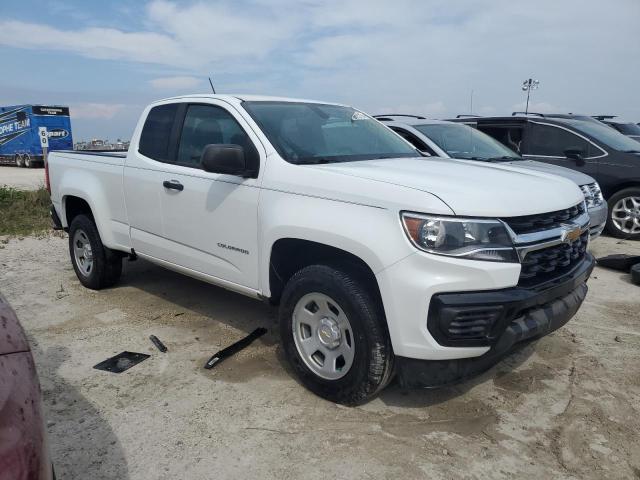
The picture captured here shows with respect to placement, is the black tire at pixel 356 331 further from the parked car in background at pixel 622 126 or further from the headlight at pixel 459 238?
the parked car in background at pixel 622 126

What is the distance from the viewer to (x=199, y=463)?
8.80 ft

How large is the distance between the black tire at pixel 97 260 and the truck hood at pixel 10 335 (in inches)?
139

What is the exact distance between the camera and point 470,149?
7094mm

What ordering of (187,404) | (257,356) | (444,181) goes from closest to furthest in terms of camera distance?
(444,181) < (187,404) < (257,356)

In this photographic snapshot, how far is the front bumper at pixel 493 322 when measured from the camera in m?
2.61

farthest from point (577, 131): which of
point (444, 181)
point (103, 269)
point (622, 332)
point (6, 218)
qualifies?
point (6, 218)

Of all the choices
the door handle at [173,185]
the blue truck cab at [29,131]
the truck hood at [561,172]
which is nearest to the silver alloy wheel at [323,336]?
the door handle at [173,185]

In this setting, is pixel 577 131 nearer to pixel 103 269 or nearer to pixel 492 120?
pixel 492 120

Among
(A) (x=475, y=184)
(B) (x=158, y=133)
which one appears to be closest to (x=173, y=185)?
(B) (x=158, y=133)

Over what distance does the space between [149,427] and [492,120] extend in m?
7.41

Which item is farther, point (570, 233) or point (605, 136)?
point (605, 136)

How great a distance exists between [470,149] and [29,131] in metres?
26.8

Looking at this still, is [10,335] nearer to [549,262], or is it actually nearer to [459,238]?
[459,238]

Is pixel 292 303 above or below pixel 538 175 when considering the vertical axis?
below
